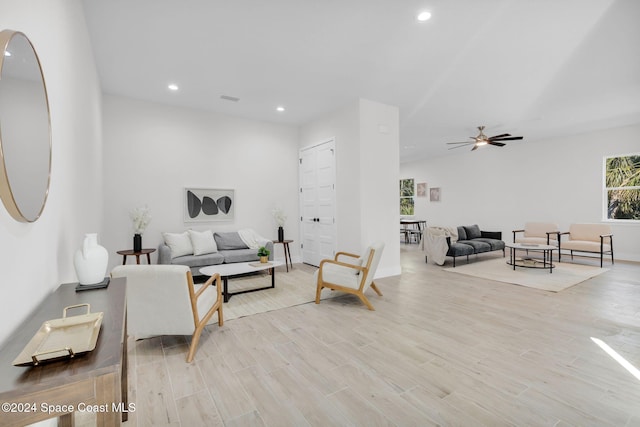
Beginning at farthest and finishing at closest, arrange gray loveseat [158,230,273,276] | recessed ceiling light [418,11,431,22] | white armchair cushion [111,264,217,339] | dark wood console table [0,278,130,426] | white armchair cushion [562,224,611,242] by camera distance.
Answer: white armchair cushion [562,224,611,242]
gray loveseat [158,230,273,276]
recessed ceiling light [418,11,431,22]
white armchair cushion [111,264,217,339]
dark wood console table [0,278,130,426]

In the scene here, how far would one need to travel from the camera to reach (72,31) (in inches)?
91.1

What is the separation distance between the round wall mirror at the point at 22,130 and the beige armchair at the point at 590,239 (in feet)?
26.3

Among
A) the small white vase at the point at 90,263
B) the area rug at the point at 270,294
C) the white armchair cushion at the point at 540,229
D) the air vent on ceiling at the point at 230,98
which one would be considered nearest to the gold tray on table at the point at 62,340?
the small white vase at the point at 90,263

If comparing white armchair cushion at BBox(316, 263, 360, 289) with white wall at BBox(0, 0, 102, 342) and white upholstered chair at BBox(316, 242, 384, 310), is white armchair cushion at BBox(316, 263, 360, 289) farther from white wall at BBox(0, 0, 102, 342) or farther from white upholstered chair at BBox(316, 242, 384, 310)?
white wall at BBox(0, 0, 102, 342)

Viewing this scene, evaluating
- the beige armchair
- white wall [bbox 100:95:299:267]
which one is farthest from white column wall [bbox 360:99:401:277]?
the beige armchair

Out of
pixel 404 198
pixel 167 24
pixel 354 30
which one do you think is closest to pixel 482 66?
pixel 354 30

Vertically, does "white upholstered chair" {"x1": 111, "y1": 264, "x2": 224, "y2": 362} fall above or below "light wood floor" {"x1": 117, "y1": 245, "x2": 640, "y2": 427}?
above

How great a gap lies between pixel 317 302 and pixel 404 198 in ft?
29.1

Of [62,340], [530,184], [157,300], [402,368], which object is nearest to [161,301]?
[157,300]

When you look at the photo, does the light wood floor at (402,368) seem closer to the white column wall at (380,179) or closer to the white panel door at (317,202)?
the white column wall at (380,179)

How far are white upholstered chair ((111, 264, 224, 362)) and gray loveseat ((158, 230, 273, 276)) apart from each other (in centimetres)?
210

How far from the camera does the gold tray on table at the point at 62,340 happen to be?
83cm

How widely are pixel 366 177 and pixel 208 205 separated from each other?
10.0ft

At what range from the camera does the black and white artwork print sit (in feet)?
17.9
